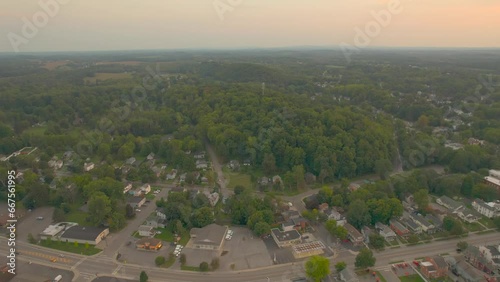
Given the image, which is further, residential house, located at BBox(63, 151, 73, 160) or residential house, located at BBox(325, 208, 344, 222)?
residential house, located at BBox(63, 151, 73, 160)

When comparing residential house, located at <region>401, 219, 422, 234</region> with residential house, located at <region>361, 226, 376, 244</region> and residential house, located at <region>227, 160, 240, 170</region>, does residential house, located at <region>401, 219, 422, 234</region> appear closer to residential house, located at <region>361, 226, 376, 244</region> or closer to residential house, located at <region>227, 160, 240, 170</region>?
residential house, located at <region>361, 226, 376, 244</region>

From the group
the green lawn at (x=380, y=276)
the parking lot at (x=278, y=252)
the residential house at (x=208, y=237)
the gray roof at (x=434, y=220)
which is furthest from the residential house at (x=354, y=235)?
the residential house at (x=208, y=237)

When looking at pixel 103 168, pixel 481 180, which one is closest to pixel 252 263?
pixel 103 168

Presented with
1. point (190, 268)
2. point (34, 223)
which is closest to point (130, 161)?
point (34, 223)

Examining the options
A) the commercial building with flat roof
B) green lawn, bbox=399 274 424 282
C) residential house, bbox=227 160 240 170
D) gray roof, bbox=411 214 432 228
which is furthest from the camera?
residential house, bbox=227 160 240 170

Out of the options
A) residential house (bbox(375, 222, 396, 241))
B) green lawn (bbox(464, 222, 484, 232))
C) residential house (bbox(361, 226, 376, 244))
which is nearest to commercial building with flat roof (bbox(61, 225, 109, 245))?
residential house (bbox(361, 226, 376, 244))

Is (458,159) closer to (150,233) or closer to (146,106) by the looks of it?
(150,233)

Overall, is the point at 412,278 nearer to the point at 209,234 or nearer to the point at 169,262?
the point at 209,234
